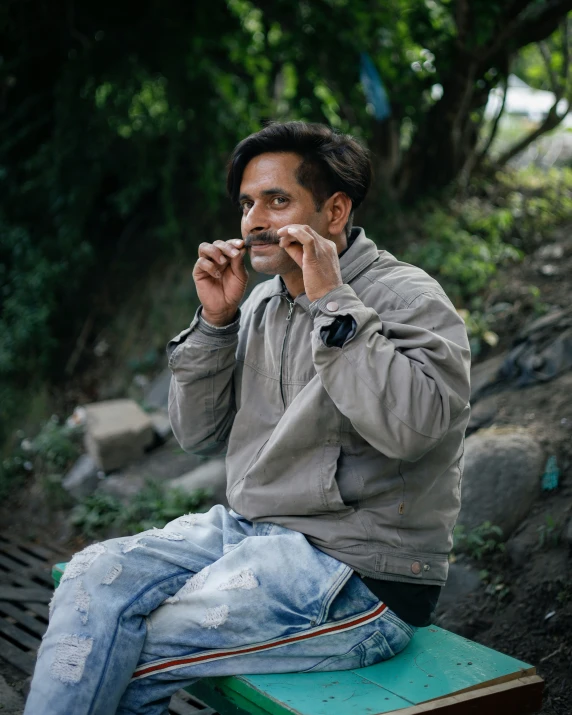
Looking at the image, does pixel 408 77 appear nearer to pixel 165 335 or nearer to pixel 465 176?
pixel 465 176

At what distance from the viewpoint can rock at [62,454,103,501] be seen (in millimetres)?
5531

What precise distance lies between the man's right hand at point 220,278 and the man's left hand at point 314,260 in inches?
14.5

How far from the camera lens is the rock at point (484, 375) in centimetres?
466

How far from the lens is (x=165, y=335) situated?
261 inches

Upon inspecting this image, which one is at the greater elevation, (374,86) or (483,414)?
(374,86)

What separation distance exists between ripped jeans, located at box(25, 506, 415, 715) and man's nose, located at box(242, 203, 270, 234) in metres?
0.94

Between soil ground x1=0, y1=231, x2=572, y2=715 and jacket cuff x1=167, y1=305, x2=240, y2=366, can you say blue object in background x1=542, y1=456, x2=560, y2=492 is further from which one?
jacket cuff x1=167, y1=305, x2=240, y2=366

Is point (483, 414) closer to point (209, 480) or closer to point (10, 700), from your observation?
point (209, 480)

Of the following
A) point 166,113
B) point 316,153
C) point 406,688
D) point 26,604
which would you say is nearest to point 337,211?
point 316,153

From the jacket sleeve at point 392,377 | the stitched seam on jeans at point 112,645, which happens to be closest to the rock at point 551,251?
the jacket sleeve at point 392,377

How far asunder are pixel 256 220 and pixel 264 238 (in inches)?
2.7

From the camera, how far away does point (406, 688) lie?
7.01 ft

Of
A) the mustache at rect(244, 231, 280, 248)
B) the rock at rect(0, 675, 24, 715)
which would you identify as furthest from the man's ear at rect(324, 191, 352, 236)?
the rock at rect(0, 675, 24, 715)

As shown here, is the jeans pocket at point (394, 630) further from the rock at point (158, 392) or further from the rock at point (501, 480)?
the rock at point (158, 392)
